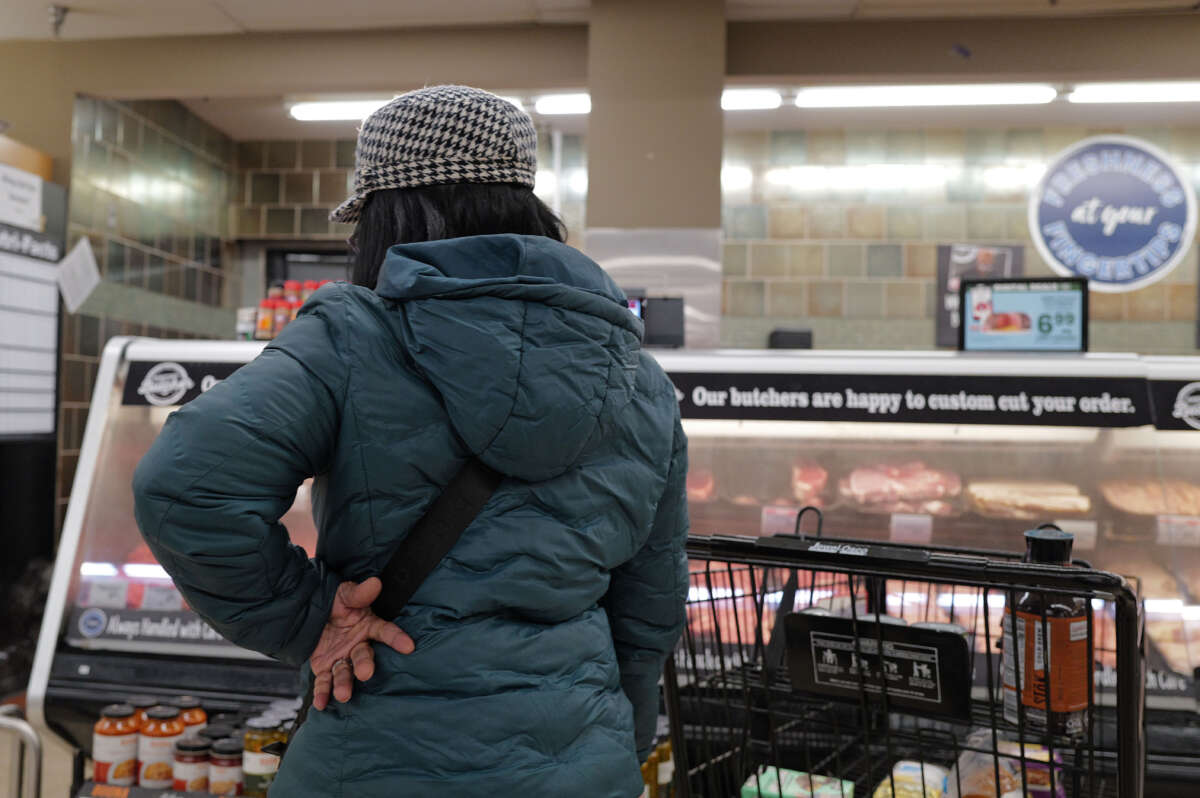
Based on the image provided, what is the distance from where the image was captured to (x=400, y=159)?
45.5 inches

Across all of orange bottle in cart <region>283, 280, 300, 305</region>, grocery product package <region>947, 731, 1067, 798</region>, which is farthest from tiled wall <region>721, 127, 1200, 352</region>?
grocery product package <region>947, 731, 1067, 798</region>

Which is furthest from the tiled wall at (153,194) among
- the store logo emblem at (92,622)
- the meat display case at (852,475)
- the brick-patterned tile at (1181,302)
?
the brick-patterned tile at (1181,302)

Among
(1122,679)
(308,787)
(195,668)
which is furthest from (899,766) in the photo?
(195,668)

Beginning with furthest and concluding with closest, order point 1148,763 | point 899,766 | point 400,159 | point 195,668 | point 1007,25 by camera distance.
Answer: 1. point 1007,25
2. point 195,668
3. point 1148,763
4. point 899,766
5. point 400,159

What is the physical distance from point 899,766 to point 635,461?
0.74m

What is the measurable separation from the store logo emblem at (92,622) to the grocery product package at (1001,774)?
76.3 inches

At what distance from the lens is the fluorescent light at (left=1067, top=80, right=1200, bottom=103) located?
18.6 feet

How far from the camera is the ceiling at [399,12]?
15.5 feet

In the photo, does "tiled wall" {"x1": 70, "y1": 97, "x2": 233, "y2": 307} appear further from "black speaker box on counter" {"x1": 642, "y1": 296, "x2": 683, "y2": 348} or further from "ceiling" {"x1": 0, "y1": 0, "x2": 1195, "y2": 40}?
"black speaker box on counter" {"x1": 642, "y1": 296, "x2": 683, "y2": 348}

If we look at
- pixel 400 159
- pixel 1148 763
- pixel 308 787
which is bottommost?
pixel 1148 763

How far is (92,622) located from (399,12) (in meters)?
3.52

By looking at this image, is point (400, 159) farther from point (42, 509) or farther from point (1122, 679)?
point (42, 509)

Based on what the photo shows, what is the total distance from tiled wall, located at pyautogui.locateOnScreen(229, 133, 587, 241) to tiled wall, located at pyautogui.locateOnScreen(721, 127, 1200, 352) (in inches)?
52.1

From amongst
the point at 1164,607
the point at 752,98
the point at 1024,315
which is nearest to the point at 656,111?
the point at 752,98
